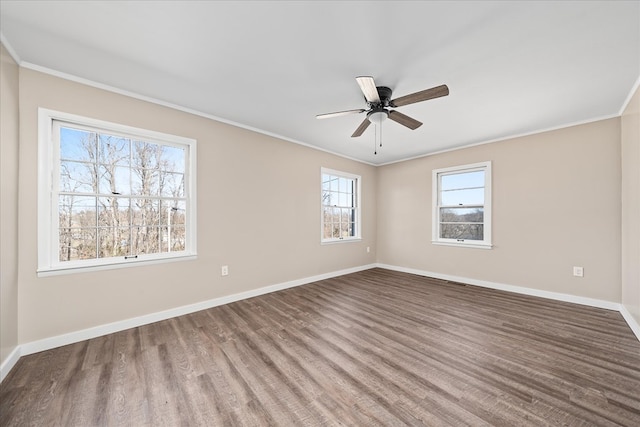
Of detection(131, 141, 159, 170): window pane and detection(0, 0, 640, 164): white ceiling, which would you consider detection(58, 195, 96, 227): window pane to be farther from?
detection(0, 0, 640, 164): white ceiling

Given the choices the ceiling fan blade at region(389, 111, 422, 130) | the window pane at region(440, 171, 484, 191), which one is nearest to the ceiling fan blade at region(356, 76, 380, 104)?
the ceiling fan blade at region(389, 111, 422, 130)

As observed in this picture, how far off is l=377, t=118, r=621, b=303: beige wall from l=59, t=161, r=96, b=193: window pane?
17.2ft

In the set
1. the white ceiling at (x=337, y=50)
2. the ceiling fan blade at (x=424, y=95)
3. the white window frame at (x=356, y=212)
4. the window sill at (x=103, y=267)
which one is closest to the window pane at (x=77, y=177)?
the window sill at (x=103, y=267)

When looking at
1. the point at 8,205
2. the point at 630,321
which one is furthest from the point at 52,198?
the point at 630,321

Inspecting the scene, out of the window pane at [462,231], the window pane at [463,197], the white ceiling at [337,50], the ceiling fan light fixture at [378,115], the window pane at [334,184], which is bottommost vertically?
the window pane at [462,231]

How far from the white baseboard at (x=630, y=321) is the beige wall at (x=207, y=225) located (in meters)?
3.74

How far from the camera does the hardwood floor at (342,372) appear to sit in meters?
1.46

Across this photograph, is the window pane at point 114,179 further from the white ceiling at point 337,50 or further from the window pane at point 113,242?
the white ceiling at point 337,50

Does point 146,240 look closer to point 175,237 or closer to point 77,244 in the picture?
point 175,237

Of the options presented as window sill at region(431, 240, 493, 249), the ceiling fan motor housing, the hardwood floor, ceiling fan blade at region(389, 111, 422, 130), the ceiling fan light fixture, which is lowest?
the hardwood floor

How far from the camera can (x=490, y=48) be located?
6.18 feet

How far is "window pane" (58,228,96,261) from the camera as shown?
7.61 ft

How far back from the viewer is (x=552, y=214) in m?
3.54

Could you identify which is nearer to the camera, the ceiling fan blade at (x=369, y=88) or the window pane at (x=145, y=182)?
the ceiling fan blade at (x=369, y=88)
